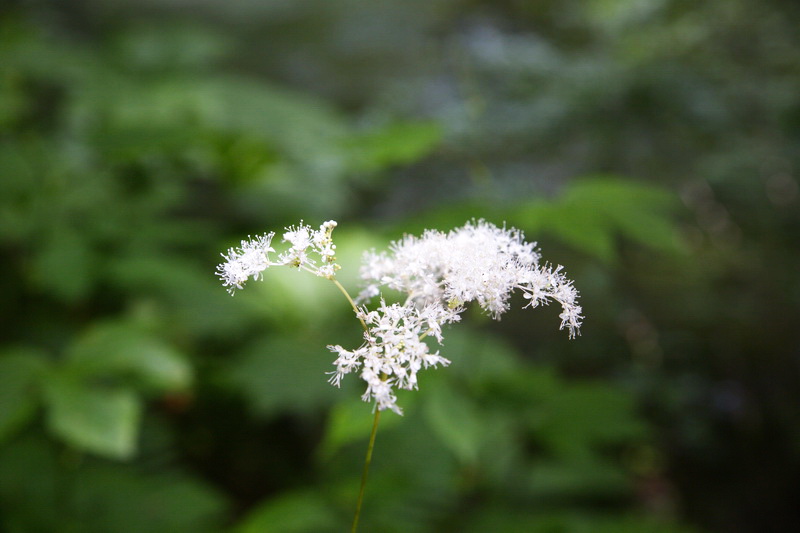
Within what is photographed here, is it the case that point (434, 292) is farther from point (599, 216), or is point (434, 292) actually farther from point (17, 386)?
point (17, 386)

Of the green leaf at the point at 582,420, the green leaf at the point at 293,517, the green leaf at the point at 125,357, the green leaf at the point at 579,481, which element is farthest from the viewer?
the green leaf at the point at 579,481

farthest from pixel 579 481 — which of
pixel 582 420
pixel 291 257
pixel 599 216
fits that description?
pixel 291 257

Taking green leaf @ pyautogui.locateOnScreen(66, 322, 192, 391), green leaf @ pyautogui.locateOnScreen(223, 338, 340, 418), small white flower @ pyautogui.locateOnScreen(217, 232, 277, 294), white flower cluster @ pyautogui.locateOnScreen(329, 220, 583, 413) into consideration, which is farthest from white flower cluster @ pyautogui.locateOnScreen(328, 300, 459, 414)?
green leaf @ pyautogui.locateOnScreen(223, 338, 340, 418)

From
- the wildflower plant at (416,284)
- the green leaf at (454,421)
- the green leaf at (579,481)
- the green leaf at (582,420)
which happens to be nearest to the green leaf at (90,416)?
the green leaf at (454,421)

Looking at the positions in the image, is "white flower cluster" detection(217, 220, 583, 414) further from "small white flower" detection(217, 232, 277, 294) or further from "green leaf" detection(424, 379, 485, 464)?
"green leaf" detection(424, 379, 485, 464)

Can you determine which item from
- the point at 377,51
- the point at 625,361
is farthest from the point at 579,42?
the point at 625,361

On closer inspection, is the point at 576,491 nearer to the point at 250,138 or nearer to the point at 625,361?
the point at 625,361

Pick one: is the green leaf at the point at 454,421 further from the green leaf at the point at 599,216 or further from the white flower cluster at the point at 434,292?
the white flower cluster at the point at 434,292
